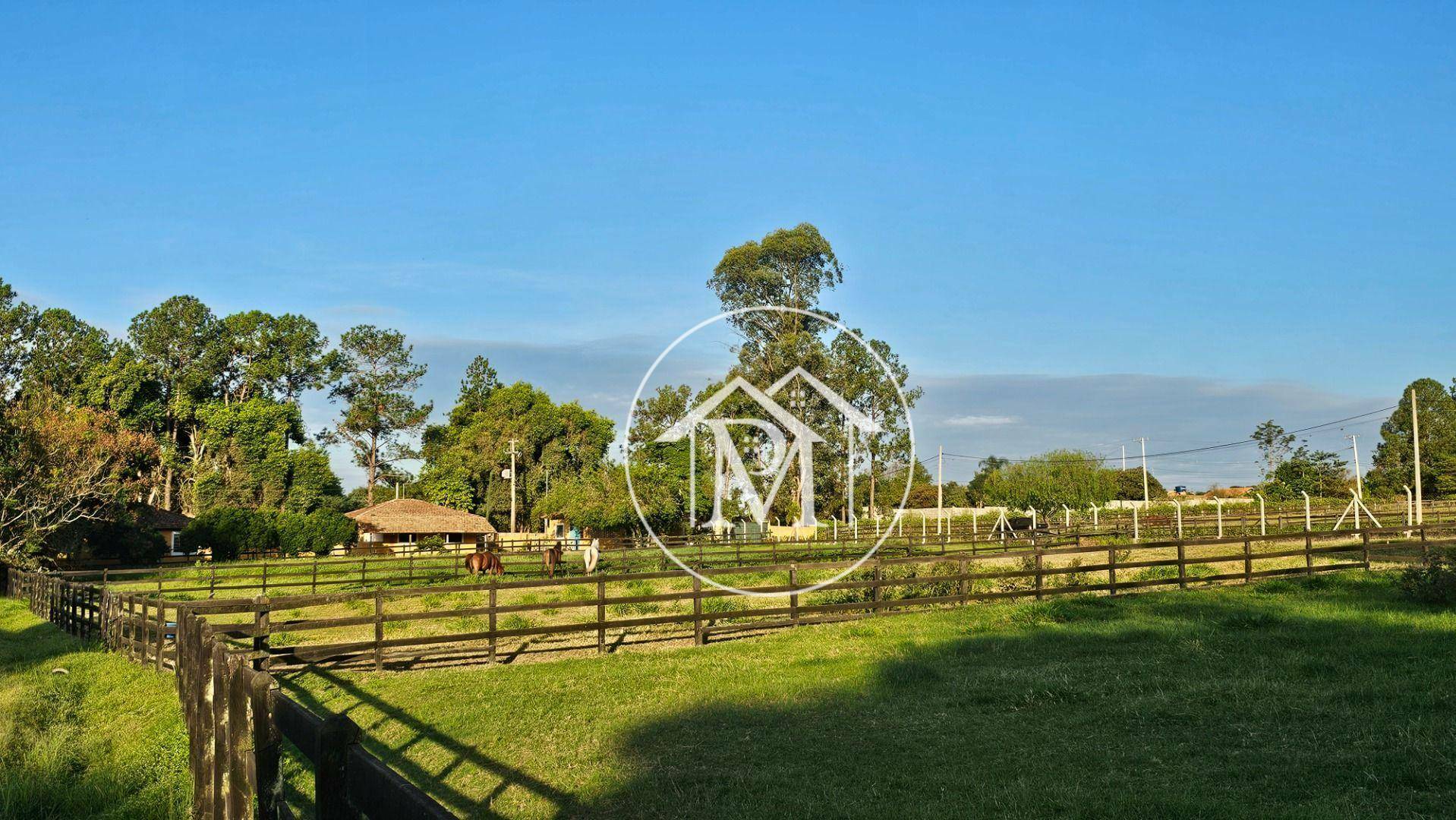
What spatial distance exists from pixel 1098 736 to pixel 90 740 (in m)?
8.33

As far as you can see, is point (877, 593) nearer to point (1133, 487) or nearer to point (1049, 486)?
point (1049, 486)

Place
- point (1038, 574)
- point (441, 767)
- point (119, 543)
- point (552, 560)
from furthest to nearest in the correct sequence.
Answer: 1. point (119, 543)
2. point (552, 560)
3. point (1038, 574)
4. point (441, 767)

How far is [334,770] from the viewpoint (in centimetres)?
284

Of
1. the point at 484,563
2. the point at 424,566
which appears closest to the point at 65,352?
the point at 424,566

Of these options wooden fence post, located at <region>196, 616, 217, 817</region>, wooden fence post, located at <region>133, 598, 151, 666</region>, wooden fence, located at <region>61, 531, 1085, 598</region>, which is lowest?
wooden fence, located at <region>61, 531, 1085, 598</region>

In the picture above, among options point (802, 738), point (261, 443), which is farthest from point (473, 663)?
point (261, 443)

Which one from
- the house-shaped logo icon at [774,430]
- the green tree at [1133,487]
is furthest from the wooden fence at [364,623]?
the green tree at [1133,487]

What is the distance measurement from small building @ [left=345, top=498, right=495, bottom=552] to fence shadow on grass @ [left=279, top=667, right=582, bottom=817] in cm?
4865

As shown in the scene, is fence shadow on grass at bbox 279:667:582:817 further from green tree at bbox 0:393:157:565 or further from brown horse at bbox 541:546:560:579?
green tree at bbox 0:393:157:565

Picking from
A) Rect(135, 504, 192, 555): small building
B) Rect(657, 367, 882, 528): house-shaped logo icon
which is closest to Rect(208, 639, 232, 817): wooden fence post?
Rect(657, 367, 882, 528): house-shaped logo icon

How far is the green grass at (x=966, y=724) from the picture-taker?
6195 millimetres

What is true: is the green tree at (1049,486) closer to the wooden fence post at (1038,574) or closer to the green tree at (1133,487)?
the green tree at (1133,487)

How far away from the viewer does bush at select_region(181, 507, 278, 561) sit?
1843 inches

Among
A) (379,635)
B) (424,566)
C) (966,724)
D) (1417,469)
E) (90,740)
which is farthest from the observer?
(1417,469)
